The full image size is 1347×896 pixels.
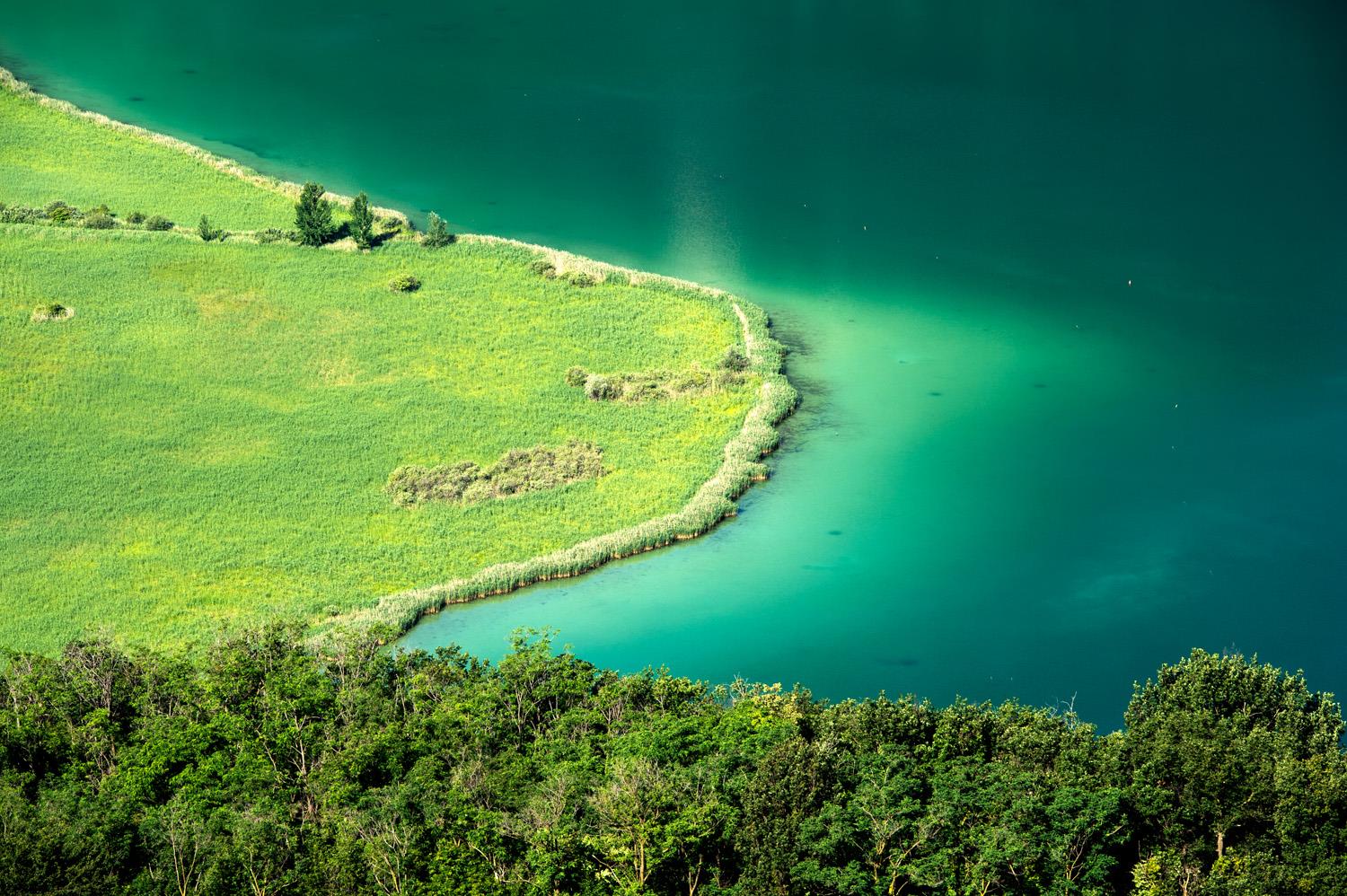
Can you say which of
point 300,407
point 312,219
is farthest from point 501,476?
point 312,219

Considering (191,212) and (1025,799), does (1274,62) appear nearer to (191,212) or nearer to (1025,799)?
(191,212)

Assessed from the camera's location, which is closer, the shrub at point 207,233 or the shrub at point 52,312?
the shrub at point 52,312

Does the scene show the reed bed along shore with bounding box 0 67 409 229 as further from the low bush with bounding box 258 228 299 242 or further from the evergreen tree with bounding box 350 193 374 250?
the evergreen tree with bounding box 350 193 374 250

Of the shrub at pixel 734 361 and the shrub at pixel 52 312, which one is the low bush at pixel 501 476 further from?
the shrub at pixel 52 312

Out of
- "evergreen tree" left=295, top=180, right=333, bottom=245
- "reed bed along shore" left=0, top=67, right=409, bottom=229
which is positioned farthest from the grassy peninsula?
"evergreen tree" left=295, top=180, right=333, bottom=245

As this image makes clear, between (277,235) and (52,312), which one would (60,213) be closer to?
(52,312)

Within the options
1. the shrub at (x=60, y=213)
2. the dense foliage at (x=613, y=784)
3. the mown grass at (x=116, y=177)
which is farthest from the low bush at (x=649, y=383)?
the shrub at (x=60, y=213)

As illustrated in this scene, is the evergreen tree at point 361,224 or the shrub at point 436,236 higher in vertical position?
the shrub at point 436,236
